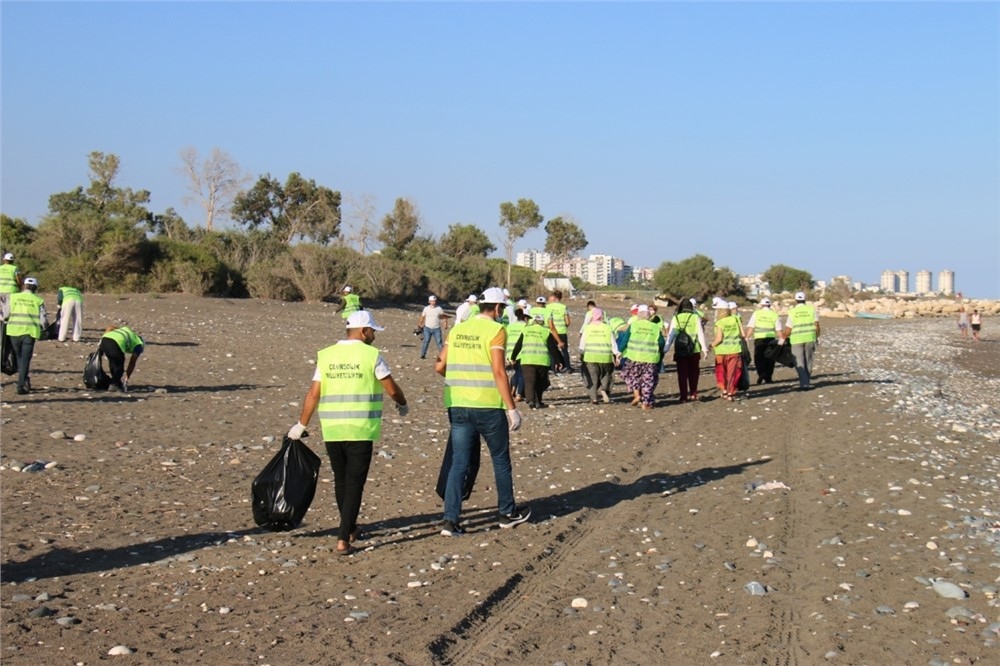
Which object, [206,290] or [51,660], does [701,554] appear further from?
[206,290]

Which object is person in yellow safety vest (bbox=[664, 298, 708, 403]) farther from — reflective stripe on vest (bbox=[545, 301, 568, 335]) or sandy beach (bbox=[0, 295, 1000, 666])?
reflective stripe on vest (bbox=[545, 301, 568, 335])

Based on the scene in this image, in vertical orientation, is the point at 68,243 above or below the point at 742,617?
above

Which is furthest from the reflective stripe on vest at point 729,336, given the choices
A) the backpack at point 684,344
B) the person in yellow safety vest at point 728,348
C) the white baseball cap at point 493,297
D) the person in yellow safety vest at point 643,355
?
the white baseball cap at point 493,297

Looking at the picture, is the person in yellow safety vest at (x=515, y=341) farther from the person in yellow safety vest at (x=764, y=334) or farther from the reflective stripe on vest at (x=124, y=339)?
the reflective stripe on vest at (x=124, y=339)

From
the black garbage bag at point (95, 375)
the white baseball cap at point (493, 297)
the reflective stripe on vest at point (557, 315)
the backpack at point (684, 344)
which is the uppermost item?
the white baseball cap at point (493, 297)

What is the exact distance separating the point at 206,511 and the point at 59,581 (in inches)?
99.1

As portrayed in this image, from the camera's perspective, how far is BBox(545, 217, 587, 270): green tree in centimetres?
8044

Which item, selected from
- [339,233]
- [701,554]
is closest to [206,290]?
[339,233]

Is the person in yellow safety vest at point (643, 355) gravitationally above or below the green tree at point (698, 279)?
below

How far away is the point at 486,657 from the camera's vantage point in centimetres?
606

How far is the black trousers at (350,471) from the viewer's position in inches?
330

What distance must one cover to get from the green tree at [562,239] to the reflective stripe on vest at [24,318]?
64.7 metres

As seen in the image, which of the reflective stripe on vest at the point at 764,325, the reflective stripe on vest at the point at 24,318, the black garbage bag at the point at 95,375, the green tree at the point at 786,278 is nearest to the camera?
the reflective stripe on vest at the point at 24,318

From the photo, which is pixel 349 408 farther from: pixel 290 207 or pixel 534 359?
pixel 290 207
